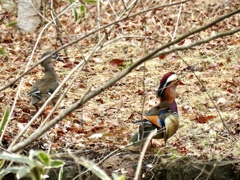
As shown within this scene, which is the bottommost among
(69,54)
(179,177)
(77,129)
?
(179,177)

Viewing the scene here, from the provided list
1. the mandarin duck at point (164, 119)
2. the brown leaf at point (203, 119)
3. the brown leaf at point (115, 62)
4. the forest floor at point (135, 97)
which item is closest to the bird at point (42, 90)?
the forest floor at point (135, 97)

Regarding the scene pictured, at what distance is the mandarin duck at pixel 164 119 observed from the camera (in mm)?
4703

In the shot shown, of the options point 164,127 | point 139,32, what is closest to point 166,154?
point 164,127

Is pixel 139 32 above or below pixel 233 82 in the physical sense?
above

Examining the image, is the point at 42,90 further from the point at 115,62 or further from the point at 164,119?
the point at 164,119

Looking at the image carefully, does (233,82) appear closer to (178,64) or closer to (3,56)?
(178,64)

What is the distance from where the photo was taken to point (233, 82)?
21.3 ft

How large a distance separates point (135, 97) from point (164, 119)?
1657 millimetres

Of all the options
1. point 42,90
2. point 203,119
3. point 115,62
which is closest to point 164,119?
point 203,119

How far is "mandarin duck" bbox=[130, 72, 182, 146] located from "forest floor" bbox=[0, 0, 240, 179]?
0.55ft

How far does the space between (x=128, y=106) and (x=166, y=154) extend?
1501 mm

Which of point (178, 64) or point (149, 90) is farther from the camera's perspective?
point (178, 64)

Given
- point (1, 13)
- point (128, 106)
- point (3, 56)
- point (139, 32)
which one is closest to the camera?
point (128, 106)

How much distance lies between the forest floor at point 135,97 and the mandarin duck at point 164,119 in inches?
6.6
